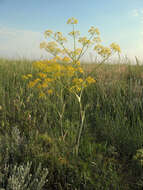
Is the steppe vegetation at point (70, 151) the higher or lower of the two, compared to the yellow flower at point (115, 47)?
lower

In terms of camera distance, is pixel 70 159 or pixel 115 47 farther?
pixel 115 47

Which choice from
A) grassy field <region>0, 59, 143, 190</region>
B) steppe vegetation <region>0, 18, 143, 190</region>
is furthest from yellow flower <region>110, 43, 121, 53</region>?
grassy field <region>0, 59, 143, 190</region>

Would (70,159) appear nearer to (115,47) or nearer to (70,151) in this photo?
(70,151)

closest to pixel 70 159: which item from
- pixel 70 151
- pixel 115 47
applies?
pixel 70 151

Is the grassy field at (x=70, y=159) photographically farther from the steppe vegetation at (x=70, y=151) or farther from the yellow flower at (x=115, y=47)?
the yellow flower at (x=115, y=47)

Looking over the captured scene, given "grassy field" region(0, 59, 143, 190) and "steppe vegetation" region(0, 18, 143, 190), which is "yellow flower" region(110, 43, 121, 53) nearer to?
"steppe vegetation" region(0, 18, 143, 190)

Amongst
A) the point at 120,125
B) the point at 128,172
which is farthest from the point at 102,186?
the point at 120,125

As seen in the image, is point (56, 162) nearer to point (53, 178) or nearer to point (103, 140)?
point (53, 178)

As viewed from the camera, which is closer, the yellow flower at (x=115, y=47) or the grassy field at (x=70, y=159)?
the grassy field at (x=70, y=159)

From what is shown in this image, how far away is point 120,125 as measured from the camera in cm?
314

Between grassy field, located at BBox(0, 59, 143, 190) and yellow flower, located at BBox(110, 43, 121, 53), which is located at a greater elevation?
yellow flower, located at BBox(110, 43, 121, 53)

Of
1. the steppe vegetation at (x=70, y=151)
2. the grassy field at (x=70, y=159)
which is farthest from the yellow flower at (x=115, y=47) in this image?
the grassy field at (x=70, y=159)

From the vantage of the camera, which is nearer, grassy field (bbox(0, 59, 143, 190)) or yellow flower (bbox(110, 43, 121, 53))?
grassy field (bbox(0, 59, 143, 190))

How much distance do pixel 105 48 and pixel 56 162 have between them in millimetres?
1737
